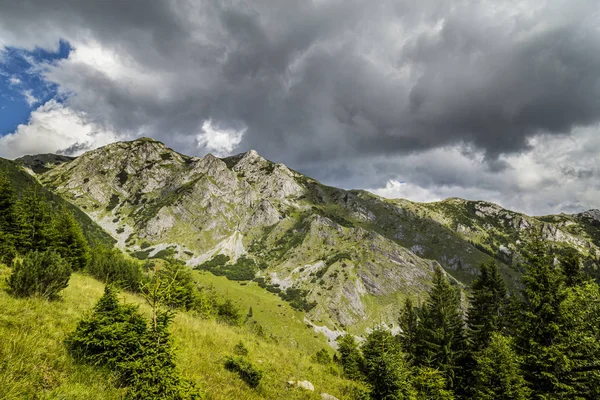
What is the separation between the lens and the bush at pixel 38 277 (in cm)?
1063

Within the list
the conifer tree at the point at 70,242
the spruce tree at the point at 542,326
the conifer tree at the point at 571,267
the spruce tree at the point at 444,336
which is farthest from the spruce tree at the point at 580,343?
the conifer tree at the point at 70,242

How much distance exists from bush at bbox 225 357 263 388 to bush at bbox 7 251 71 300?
828 cm

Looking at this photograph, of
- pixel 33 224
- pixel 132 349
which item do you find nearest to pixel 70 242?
pixel 33 224

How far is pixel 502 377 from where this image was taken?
19.0 m

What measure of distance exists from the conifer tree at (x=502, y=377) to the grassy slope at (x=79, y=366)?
11419 millimetres

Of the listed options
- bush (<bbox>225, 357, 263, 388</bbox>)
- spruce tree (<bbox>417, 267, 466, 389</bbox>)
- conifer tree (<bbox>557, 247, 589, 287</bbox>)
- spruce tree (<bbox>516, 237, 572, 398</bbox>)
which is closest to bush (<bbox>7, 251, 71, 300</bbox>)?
bush (<bbox>225, 357, 263, 388</bbox>)

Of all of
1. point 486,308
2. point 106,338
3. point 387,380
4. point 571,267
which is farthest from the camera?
point 486,308

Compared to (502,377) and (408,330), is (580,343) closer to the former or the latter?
(502,377)

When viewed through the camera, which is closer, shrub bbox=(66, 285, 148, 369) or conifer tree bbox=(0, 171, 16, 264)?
shrub bbox=(66, 285, 148, 369)

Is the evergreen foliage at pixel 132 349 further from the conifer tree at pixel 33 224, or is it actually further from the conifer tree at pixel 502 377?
the conifer tree at pixel 33 224

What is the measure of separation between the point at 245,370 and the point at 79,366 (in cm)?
650

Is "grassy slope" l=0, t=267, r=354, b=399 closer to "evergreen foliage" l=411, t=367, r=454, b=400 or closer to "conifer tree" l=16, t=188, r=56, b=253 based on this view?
"evergreen foliage" l=411, t=367, r=454, b=400

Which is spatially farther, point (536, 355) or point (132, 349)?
point (536, 355)

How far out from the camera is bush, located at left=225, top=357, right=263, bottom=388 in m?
11.6
